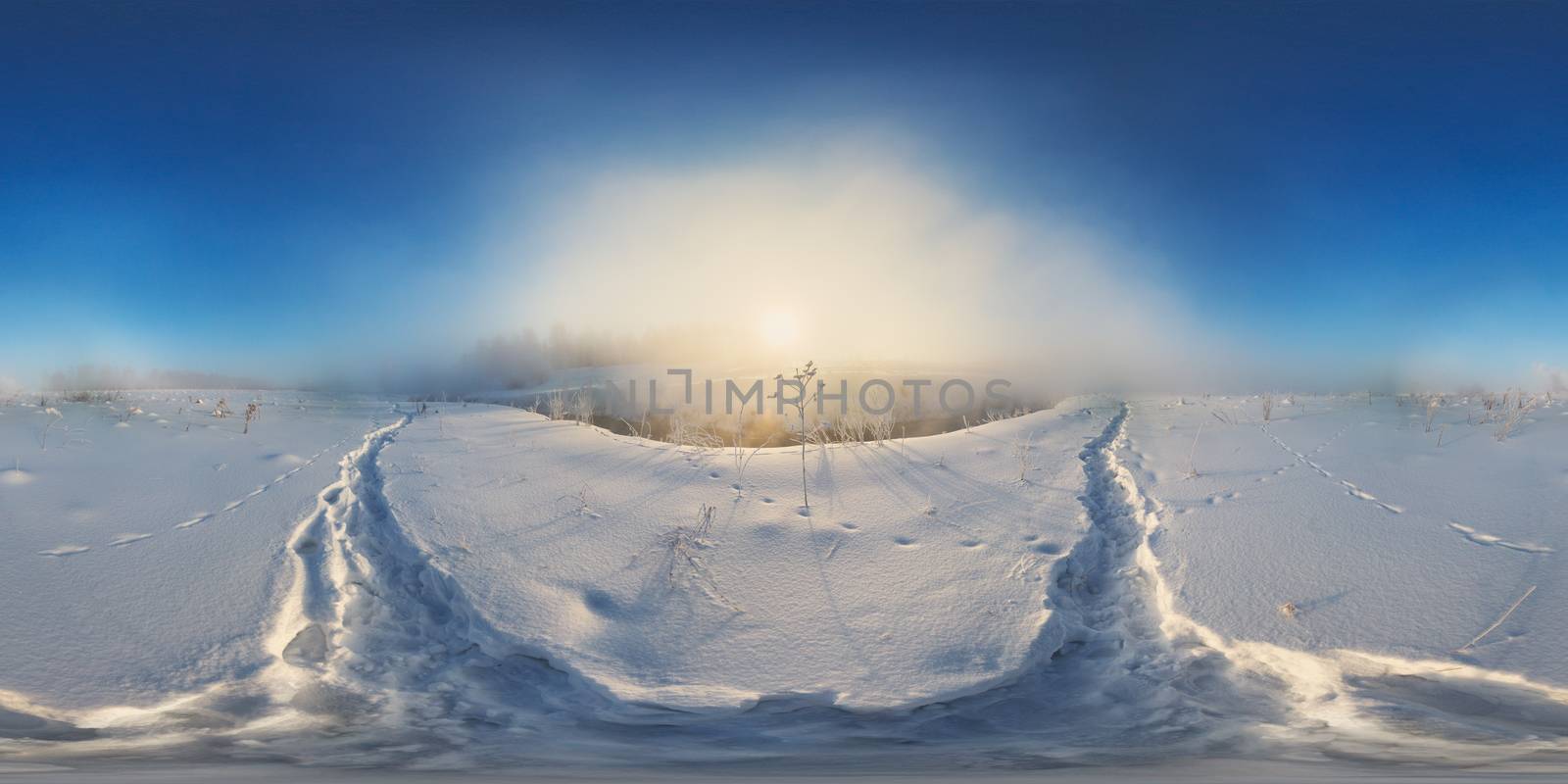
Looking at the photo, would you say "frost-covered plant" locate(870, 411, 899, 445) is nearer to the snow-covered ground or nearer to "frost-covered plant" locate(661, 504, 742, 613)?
"frost-covered plant" locate(661, 504, 742, 613)

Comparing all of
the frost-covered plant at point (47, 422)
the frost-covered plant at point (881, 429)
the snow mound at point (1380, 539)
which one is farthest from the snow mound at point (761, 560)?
the frost-covered plant at point (47, 422)

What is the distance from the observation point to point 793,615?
3412 millimetres

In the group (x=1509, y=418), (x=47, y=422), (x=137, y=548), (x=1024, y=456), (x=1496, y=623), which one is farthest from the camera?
(x=47, y=422)

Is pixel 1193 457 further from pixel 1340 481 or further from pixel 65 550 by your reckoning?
pixel 65 550

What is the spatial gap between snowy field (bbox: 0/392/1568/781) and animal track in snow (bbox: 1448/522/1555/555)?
2cm

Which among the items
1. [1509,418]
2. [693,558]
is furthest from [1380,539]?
[1509,418]

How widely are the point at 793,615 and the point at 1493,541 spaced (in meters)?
4.07

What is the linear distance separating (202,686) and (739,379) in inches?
445

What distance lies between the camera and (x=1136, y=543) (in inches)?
169

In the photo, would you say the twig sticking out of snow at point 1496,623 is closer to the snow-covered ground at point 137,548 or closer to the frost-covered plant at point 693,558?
the frost-covered plant at point 693,558

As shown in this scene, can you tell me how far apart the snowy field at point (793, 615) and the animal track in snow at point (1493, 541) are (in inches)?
0.8

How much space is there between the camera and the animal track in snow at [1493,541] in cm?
355

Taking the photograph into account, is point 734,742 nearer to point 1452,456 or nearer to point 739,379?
point 1452,456

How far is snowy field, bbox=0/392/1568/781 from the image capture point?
2.51 meters
